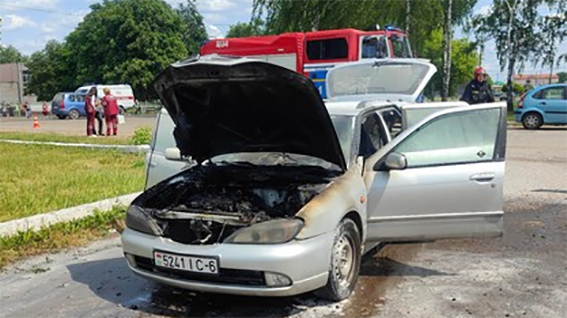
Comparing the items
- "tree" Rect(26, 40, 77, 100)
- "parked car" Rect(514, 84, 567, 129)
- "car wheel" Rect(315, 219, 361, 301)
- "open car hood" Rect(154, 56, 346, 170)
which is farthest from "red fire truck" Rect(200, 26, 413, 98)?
"tree" Rect(26, 40, 77, 100)

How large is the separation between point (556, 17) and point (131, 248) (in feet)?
142

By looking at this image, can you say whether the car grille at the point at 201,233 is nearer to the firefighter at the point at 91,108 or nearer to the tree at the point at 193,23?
the firefighter at the point at 91,108

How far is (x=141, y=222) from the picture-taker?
4.34 metres

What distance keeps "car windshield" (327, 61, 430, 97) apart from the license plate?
6.19 metres

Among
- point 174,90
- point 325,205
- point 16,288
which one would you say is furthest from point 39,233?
point 325,205

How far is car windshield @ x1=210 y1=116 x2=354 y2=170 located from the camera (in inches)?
196

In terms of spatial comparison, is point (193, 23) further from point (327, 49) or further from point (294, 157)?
point (294, 157)

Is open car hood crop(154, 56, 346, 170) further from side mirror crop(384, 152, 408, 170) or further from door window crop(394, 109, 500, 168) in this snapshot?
door window crop(394, 109, 500, 168)

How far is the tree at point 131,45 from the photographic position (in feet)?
172

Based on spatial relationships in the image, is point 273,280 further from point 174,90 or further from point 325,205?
point 174,90

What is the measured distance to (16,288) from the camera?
5.03 metres

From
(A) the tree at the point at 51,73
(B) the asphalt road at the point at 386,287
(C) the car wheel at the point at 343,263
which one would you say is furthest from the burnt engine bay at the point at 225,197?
(A) the tree at the point at 51,73

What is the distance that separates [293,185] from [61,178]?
7.10 meters

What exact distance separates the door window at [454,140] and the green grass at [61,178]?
5.23 meters
